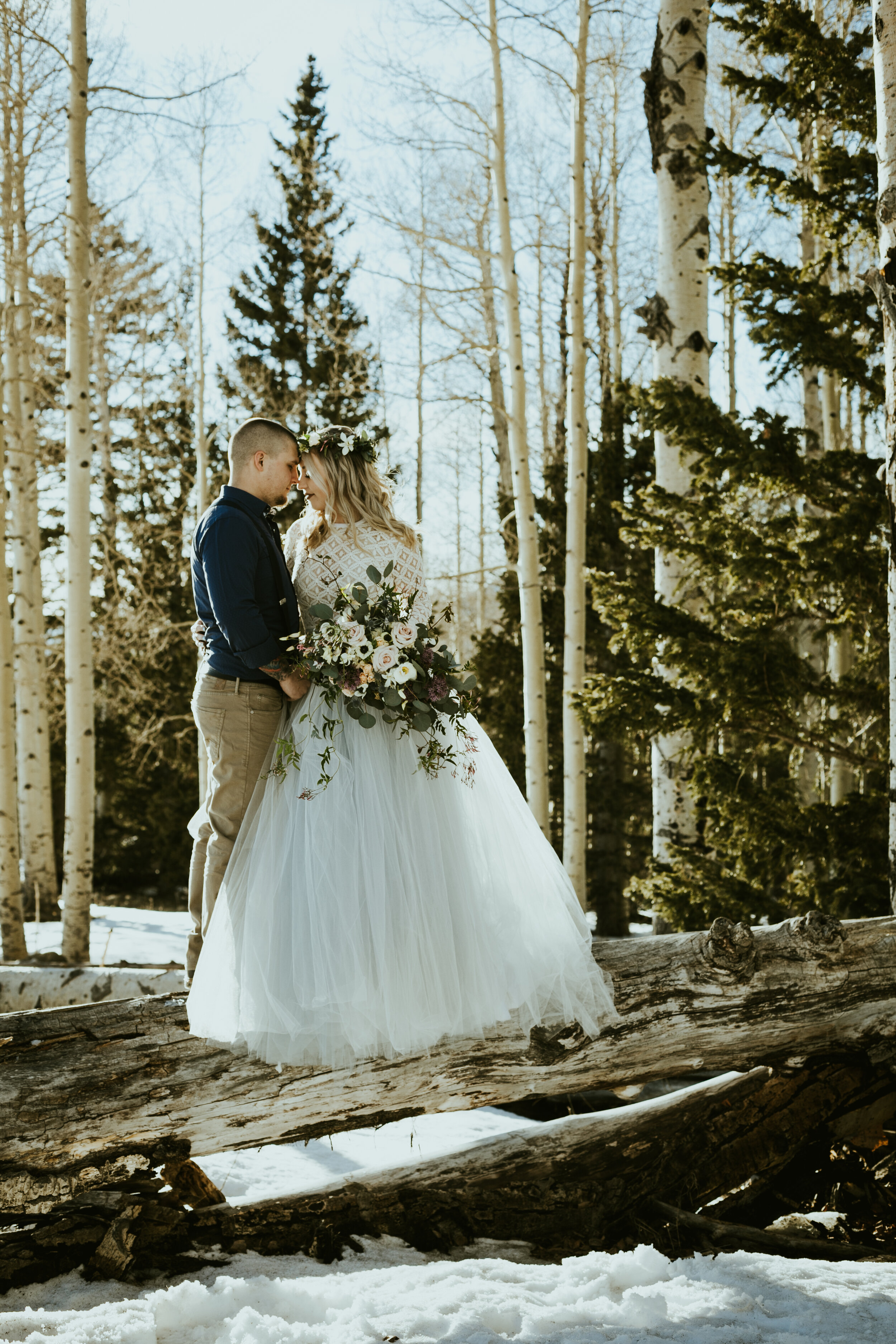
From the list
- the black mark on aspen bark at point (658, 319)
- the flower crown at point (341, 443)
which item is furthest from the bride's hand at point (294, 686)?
the black mark on aspen bark at point (658, 319)

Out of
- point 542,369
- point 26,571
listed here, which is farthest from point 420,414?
point 26,571

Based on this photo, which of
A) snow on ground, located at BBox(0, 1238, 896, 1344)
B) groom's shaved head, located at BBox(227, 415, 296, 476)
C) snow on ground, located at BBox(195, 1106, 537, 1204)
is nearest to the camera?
snow on ground, located at BBox(0, 1238, 896, 1344)

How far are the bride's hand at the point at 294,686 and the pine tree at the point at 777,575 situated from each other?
2347 millimetres

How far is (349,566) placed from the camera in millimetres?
3803

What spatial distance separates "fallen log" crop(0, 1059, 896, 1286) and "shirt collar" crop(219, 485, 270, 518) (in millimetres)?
2487

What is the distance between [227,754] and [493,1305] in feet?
6.69

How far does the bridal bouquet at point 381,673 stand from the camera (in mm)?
3566

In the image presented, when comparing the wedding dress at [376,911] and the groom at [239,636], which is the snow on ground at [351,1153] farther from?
the groom at [239,636]

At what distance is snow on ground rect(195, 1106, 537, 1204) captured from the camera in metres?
4.14

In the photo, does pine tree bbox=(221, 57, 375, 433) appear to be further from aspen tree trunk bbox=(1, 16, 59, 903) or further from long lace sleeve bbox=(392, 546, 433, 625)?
long lace sleeve bbox=(392, 546, 433, 625)

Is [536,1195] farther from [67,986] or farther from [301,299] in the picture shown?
[301,299]

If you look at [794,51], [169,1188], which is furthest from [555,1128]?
[794,51]

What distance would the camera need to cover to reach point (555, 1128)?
12.7 feet

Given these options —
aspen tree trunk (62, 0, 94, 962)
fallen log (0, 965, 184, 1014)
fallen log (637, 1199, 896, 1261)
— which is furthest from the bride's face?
aspen tree trunk (62, 0, 94, 962)
